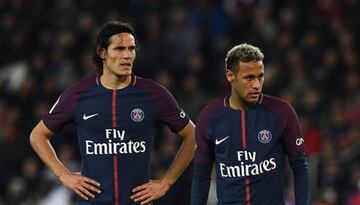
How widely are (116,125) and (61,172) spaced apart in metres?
0.52

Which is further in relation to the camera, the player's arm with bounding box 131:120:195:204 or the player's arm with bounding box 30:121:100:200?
the player's arm with bounding box 131:120:195:204

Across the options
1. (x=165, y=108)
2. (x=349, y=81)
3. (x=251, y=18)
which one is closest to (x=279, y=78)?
(x=349, y=81)

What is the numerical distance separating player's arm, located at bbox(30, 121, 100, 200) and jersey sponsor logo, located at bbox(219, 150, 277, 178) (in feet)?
2.97

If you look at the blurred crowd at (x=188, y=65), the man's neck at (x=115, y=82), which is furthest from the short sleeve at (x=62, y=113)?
the blurred crowd at (x=188, y=65)

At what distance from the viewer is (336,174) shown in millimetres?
11672

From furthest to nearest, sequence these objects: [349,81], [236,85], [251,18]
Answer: [251,18], [349,81], [236,85]

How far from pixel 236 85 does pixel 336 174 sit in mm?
5145

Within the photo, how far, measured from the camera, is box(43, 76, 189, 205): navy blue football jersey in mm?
6980

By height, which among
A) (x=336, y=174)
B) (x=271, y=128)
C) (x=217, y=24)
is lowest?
(x=336, y=174)

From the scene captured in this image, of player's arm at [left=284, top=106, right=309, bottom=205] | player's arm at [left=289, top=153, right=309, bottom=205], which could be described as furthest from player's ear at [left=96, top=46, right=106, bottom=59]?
player's arm at [left=289, top=153, right=309, bottom=205]

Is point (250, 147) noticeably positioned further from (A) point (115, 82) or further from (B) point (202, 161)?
(A) point (115, 82)

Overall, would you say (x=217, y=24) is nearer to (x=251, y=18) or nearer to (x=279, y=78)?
(x=251, y=18)

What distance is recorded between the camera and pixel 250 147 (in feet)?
22.4

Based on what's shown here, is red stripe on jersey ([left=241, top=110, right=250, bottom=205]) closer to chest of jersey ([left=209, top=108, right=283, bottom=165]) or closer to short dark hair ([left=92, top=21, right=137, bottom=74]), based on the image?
chest of jersey ([left=209, top=108, right=283, bottom=165])
